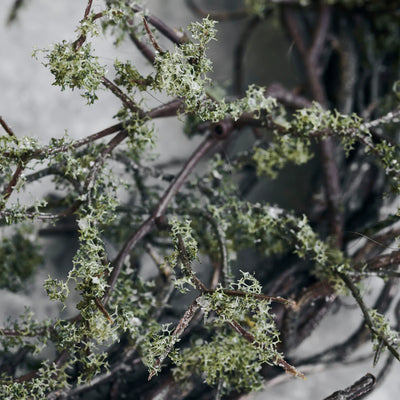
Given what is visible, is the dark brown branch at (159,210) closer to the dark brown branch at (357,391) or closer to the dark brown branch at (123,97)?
the dark brown branch at (123,97)

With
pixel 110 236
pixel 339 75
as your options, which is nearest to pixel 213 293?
pixel 110 236

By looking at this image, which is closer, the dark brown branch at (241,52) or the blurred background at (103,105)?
the blurred background at (103,105)

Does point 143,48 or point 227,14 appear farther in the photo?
point 227,14

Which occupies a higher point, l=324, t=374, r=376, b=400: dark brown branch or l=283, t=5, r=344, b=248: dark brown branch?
l=283, t=5, r=344, b=248: dark brown branch

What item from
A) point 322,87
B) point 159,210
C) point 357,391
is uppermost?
point 322,87

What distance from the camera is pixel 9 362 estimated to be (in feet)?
1.10

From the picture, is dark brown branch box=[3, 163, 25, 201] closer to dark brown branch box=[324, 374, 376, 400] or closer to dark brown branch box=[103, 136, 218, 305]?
dark brown branch box=[103, 136, 218, 305]

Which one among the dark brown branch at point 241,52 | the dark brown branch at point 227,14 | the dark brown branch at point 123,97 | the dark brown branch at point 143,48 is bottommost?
the dark brown branch at point 123,97

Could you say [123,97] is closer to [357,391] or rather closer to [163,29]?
[163,29]

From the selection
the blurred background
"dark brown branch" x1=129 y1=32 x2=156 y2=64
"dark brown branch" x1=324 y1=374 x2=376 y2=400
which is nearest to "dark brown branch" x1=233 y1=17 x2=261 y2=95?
the blurred background

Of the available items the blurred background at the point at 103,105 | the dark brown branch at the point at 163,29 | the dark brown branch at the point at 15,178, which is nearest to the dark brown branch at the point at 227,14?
the blurred background at the point at 103,105

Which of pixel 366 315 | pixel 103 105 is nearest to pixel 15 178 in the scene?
pixel 103 105

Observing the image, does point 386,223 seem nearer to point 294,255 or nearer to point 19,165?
point 294,255

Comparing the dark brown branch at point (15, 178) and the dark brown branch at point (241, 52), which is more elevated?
the dark brown branch at point (241, 52)
